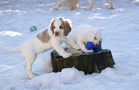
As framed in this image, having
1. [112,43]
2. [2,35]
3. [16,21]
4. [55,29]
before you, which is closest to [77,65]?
[55,29]

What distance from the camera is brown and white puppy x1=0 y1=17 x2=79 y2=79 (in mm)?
3604

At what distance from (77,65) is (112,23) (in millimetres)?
4890

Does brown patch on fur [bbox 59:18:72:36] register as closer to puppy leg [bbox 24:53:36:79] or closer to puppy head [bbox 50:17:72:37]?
puppy head [bbox 50:17:72:37]

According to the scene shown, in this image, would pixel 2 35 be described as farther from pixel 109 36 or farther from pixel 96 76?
pixel 96 76

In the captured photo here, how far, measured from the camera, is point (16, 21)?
969cm

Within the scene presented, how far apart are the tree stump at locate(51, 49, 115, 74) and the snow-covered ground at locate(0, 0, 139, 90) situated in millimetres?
117

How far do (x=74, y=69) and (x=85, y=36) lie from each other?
595mm

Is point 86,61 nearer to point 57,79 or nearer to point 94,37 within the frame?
point 94,37

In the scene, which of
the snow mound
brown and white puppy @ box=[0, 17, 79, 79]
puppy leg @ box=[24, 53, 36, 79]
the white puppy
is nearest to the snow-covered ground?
the snow mound

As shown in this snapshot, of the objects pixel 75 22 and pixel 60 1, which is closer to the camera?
pixel 75 22

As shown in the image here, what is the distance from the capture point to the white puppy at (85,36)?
373 centimetres

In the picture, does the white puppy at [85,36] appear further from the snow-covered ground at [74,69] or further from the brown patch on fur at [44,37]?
the brown patch on fur at [44,37]

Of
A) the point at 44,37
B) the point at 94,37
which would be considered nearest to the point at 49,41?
the point at 44,37

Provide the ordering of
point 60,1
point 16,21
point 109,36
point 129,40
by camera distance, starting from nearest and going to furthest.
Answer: point 129,40
point 109,36
point 16,21
point 60,1
